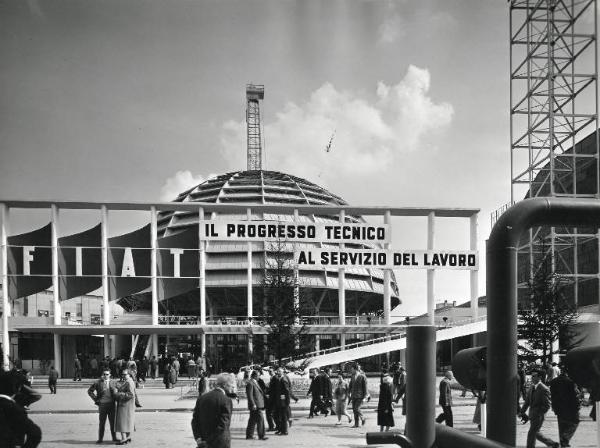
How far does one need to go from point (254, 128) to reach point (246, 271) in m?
34.8

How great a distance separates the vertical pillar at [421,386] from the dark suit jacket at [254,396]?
13.5m

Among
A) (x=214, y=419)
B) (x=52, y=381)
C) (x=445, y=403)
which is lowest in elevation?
(x=52, y=381)

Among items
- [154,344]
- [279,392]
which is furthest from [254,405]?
[154,344]

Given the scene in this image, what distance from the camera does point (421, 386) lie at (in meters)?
A: 3.21

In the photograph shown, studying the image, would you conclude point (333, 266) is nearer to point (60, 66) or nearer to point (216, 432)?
point (60, 66)

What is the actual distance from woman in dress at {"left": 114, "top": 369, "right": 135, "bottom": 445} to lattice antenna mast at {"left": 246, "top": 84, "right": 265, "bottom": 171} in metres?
74.8

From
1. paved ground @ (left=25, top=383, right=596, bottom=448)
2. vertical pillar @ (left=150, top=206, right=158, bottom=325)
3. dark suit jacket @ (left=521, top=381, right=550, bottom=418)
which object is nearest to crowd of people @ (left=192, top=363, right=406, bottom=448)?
paved ground @ (left=25, top=383, right=596, bottom=448)

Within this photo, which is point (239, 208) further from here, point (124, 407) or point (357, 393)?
point (124, 407)

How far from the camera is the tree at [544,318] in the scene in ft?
109

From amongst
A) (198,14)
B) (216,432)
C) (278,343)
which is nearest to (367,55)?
(198,14)

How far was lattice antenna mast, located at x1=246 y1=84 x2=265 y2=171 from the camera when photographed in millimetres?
90312

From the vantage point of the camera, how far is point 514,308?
11.6ft

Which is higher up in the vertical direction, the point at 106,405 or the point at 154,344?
the point at 106,405

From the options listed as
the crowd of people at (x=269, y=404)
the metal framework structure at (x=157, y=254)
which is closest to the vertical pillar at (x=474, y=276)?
the metal framework structure at (x=157, y=254)
